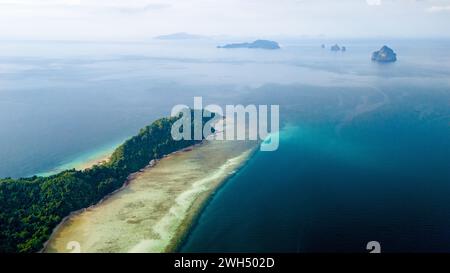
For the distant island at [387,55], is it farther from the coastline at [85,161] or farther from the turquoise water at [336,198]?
the coastline at [85,161]

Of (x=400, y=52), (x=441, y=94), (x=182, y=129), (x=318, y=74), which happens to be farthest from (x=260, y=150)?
(x=400, y=52)

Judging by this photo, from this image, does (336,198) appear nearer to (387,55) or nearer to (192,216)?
(192,216)

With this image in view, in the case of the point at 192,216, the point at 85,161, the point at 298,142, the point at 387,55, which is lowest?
the point at 192,216

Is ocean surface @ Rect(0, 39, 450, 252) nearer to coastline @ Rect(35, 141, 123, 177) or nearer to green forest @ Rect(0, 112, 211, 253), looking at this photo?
coastline @ Rect(35, 141, 123, 177)

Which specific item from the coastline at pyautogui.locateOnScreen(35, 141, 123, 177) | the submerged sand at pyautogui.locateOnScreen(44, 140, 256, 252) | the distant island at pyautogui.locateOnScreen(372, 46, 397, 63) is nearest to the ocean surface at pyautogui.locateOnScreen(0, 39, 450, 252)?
the coastline at pyautogui.locateOnScreen(35, 141, 123, 177)

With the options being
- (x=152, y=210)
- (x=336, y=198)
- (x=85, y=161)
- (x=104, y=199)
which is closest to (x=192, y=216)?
(x=152, y=210)
